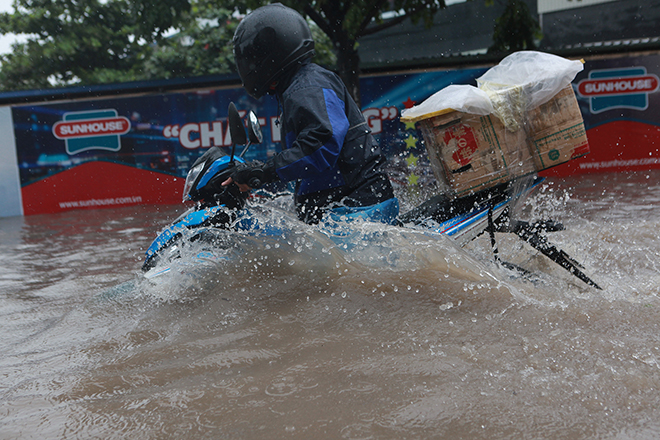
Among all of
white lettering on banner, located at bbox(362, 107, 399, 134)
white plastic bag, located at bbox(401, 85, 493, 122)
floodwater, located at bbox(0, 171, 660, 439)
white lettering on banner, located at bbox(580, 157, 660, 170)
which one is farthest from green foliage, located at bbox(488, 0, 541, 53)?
white plastic bag, located at bbox(401, 85, 493, 122)

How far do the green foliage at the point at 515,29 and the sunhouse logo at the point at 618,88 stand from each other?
4.98 ft

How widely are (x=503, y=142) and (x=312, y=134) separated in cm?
102

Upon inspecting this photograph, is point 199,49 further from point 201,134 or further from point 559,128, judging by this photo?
point 559,128

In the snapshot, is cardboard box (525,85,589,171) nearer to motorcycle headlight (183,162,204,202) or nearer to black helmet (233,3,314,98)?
black helmet (233,3,314,98)

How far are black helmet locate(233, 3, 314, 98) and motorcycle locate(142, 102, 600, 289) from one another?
1.39 feet

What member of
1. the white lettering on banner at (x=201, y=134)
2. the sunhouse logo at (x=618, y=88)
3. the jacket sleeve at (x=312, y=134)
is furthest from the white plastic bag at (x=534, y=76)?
the sunhouse logo at (x=618, y=88)

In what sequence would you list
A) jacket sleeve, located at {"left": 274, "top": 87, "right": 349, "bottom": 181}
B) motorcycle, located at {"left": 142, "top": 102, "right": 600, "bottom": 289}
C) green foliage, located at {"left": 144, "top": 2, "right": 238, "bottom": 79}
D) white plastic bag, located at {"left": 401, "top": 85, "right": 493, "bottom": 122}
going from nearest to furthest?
jacket sleeve, located at {"left": 274, "top": 87, "right": 349, "bottom": 181} < white plastic bag, located at {"left": 401, "top": 85, "right": 493, "bottom": 122} < motorcycle, located at {"left": 142, "top": 102, "right": 600, "bottom": 289} < green foliage, located at {"left": 144, "top": 2, "right": 238, "bottom": 79}

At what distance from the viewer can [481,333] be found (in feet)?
8.00

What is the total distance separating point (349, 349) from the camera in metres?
2.37

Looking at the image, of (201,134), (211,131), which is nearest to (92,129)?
(201,134)

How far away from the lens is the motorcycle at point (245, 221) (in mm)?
2906

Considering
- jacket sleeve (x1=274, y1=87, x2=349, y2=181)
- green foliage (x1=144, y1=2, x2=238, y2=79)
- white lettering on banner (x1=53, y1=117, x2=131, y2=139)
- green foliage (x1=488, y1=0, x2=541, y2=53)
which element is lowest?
→ jacket sleeve (x1=274, y1=87, x2=349, y2=181)

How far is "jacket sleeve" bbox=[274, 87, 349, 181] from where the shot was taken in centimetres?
257

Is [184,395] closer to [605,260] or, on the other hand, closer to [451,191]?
[451,191]
